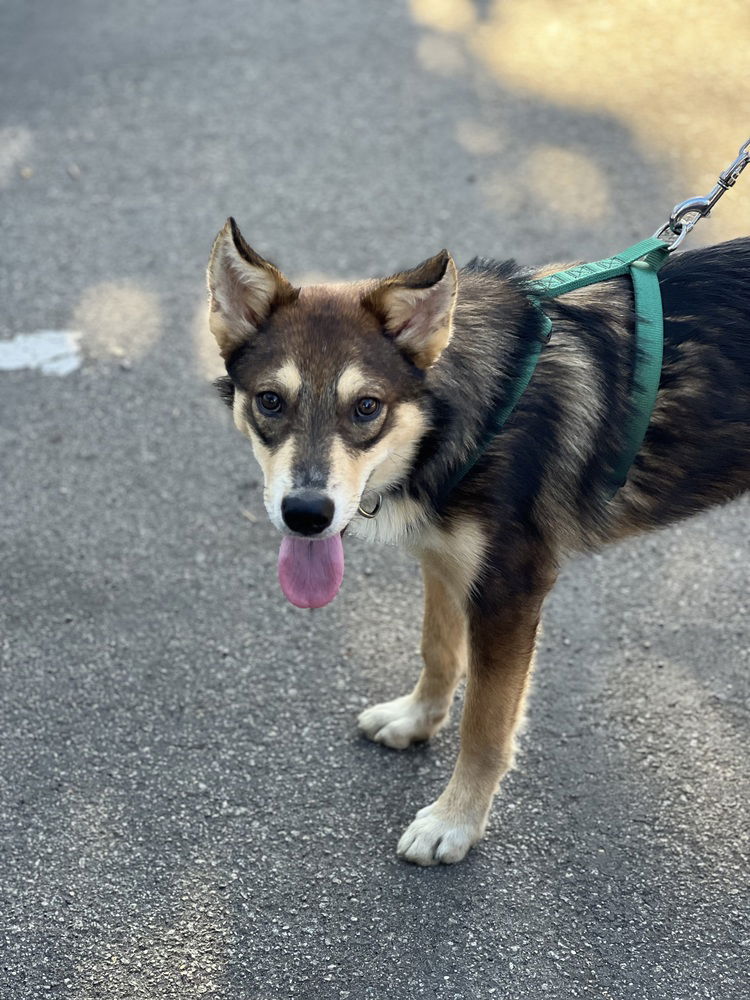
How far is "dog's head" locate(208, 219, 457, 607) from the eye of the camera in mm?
2602

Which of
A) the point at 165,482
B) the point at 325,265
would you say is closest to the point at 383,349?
the point at 165,482

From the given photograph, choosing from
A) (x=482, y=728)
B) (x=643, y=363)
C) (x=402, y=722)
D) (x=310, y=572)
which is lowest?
(x=402, y=722)

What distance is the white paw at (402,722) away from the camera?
134 inches

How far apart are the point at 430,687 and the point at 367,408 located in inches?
46.1

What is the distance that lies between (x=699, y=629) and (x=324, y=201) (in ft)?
11.9

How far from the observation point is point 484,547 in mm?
2820

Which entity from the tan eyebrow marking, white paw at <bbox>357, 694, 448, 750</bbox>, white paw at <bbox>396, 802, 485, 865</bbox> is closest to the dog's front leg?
white paw at <bbox>396, 802, 485, 865</bbox>

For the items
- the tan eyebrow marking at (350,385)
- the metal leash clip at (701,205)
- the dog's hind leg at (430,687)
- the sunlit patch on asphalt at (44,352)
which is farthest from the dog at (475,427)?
the sunlit patch on asphalt at (44,352)

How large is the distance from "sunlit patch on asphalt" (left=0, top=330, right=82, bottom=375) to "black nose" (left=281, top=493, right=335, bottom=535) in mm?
2863

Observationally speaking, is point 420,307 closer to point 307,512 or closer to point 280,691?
point 307,512

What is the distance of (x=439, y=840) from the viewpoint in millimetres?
3037

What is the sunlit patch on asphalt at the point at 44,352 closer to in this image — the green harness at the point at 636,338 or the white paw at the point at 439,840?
the green harness at the point at 636,338

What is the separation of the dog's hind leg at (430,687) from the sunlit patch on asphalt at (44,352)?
2583 mm

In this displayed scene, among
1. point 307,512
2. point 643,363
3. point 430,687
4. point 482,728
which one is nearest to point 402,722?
point 430,687
